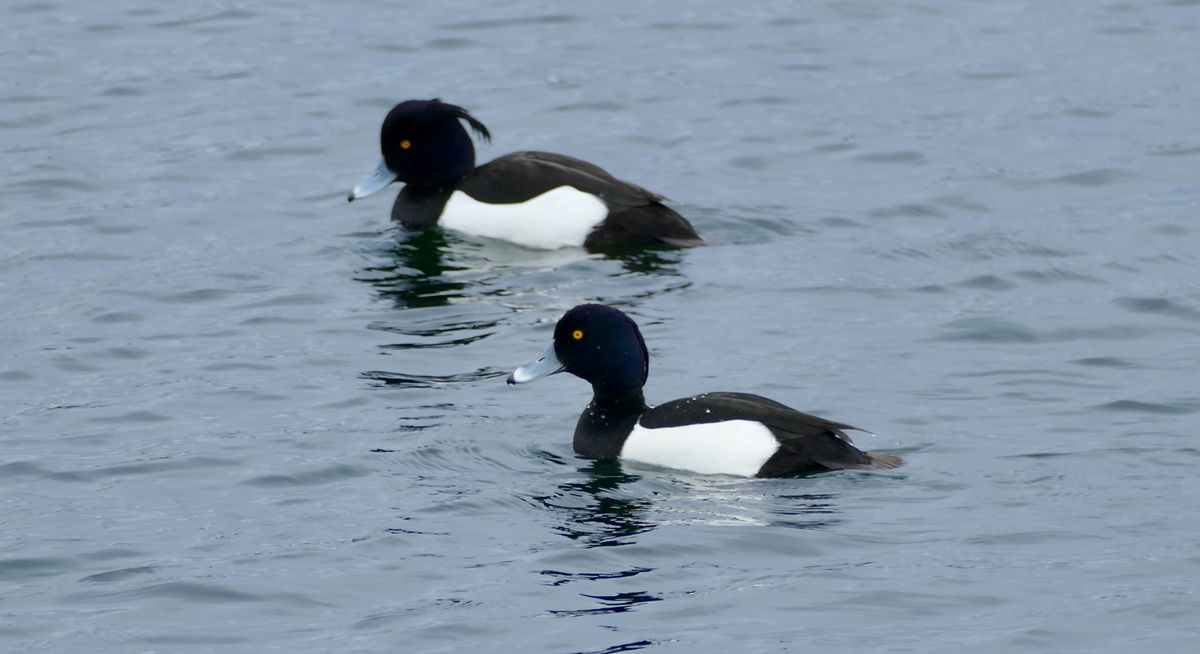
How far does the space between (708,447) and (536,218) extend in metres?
4.63

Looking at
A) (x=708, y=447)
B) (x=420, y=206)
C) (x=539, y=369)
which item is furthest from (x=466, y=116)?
(x=708, y=447)

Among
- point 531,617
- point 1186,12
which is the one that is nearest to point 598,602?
point 531,617

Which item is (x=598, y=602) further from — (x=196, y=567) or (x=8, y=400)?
(x=8, y=400)

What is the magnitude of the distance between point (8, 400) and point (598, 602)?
429cm

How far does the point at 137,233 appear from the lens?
48.1ft

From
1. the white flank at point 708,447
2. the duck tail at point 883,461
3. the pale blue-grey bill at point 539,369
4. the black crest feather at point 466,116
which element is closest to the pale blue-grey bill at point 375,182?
the black crest feather at point 466,116

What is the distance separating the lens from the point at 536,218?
14.3 metres

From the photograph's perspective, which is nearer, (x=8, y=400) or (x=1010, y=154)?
(x=8, y=400)

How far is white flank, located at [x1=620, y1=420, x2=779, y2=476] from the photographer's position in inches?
386

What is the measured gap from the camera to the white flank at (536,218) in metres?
14.1

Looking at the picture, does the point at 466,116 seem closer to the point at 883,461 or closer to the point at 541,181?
the point at 541,181

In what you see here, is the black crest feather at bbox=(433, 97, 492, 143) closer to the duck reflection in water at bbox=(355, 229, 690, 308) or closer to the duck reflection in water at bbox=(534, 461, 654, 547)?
the duck reflection in water at bbox=(355, 229, 690, 308)

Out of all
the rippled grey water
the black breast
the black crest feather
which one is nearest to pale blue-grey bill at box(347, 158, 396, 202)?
the black breast

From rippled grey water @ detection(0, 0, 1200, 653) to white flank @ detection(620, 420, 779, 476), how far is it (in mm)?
137
